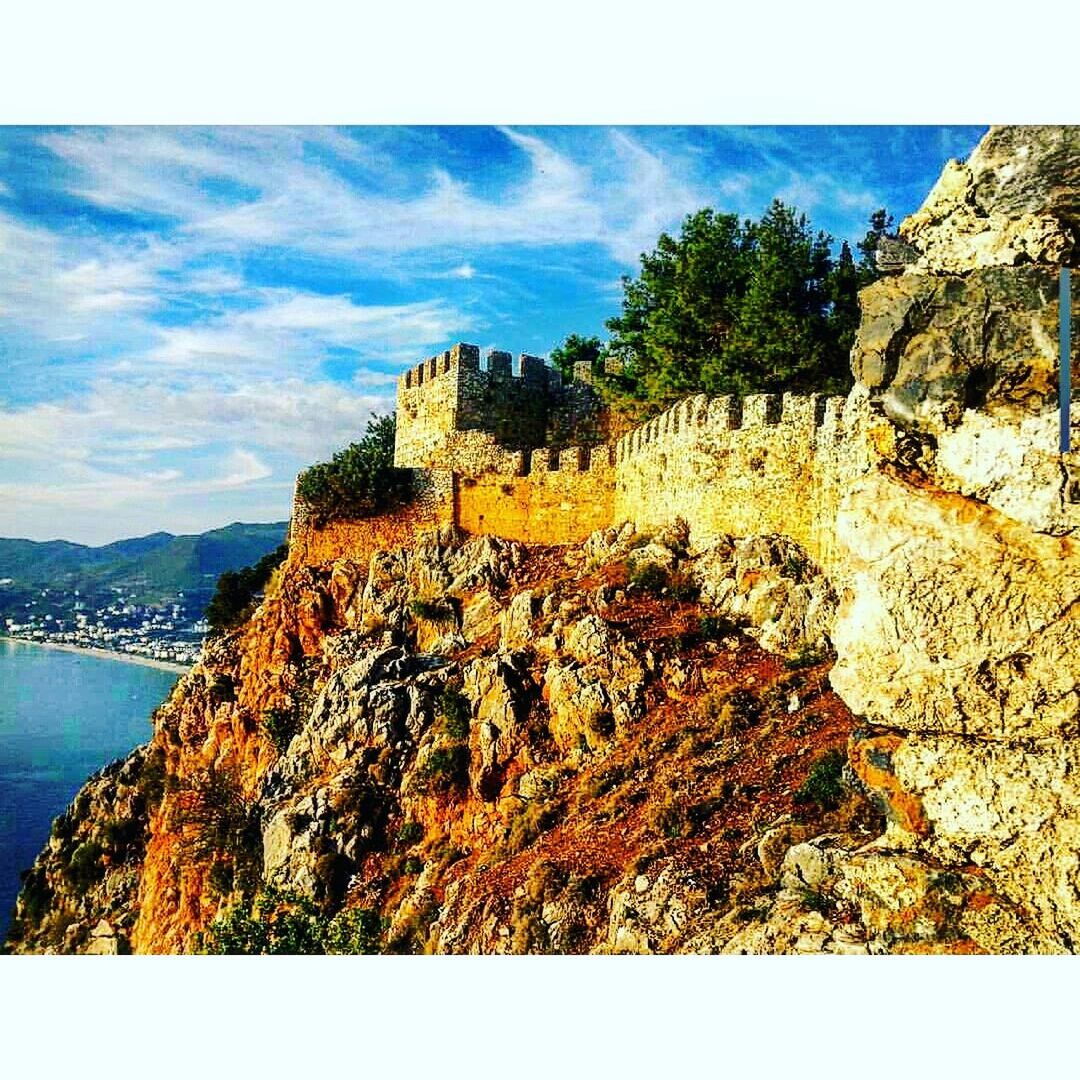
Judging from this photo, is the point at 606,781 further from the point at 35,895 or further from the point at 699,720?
the point at 35,895

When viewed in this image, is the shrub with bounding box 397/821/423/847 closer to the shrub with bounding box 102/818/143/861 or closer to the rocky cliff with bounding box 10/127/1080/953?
the rocky cliff with bounding box 10/127/1080/953

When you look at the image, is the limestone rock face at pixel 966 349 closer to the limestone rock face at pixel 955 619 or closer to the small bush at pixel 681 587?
the limestone rock face at pixel 955 619

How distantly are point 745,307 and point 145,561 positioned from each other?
11.0m

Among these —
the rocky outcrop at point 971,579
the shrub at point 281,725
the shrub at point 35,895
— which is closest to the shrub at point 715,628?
the rocky outcrop at point 971,579

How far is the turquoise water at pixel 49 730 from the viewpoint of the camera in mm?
18594

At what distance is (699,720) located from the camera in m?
11.7

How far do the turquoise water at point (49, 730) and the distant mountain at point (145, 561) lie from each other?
1461 mm

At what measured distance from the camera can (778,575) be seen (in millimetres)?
13234

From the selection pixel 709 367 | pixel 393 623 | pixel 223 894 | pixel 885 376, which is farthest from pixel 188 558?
pixel 885 376

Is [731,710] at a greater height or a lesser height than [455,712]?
greater

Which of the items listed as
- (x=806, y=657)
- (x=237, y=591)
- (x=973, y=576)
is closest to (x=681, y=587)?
(x=806, y=657)

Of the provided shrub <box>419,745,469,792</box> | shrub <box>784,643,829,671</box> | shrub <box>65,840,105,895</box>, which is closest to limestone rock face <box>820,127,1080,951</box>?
shrub <box>784,643,829,671</box>

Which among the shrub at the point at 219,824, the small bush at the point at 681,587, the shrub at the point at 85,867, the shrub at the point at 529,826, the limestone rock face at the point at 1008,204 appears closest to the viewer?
the limestone rock face at the point at 1008,204

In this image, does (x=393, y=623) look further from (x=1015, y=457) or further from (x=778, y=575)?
(x=1015, y=457)
